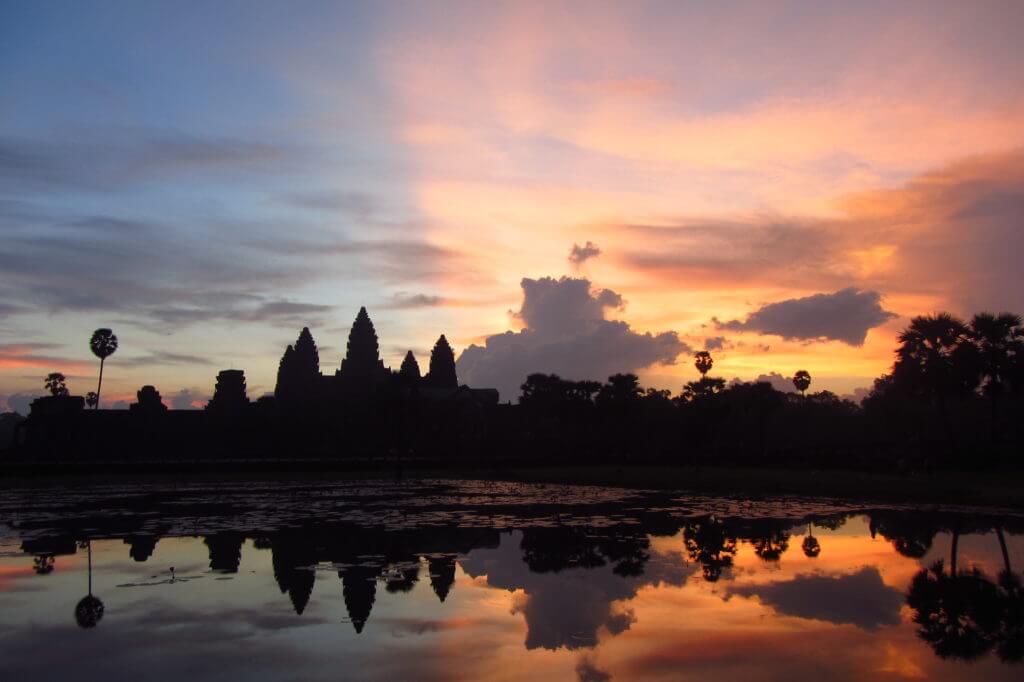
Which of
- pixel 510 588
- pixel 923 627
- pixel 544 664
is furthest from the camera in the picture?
pixel 510 588

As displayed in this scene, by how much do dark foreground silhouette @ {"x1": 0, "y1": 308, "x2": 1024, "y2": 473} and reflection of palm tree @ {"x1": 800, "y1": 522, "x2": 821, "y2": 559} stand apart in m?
34.5

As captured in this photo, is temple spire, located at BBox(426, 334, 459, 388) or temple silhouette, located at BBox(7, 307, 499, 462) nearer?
temple silhouette, located at BBox(7, 307, 499, 462)

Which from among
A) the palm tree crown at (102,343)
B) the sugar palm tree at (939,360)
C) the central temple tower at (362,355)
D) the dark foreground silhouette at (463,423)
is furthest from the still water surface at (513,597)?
the central temple tower at (362,355)

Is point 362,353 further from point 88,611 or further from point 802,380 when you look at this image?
point 88,611

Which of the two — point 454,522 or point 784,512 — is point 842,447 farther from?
point 454,522

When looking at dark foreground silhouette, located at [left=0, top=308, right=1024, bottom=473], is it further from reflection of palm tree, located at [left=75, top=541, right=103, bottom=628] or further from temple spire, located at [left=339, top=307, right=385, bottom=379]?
reflection of palm tree, located at [left=75, top=541, right=103, bottom=628]

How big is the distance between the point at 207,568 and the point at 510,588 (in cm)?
666

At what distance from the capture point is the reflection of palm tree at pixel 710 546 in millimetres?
17891

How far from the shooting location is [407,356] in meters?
136

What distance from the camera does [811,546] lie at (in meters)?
21.5

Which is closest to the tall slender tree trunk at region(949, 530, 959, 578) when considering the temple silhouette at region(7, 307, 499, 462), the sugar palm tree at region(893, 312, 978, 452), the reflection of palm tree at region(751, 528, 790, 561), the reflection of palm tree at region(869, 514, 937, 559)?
the reflection of palm tree at region(869, 514, 937, 559)

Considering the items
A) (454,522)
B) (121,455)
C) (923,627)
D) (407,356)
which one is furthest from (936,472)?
(407,356)

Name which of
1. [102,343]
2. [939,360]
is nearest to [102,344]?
[102,343]

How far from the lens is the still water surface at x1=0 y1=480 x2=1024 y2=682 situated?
35.5ft
